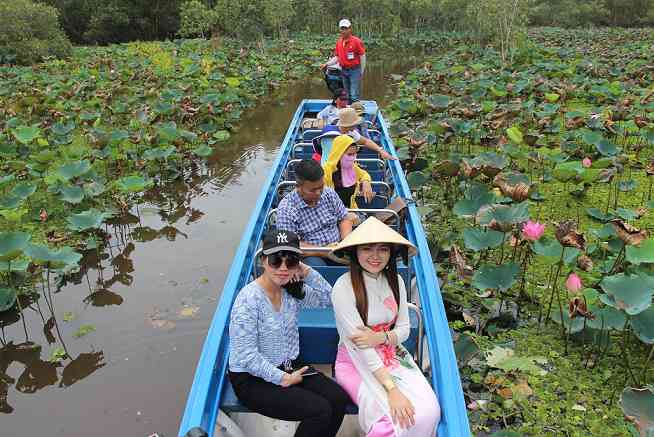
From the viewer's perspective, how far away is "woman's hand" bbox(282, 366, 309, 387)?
2.25 meters

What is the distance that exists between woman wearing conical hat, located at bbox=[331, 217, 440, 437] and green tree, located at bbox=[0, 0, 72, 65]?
1669 centimetres

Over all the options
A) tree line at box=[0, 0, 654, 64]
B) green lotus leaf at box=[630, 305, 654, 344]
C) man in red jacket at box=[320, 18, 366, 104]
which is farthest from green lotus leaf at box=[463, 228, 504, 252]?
tree line at box=[0, 0, 654, 64]

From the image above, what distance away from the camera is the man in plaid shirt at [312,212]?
3.09 metres

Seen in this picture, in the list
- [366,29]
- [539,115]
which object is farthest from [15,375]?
[366,29]

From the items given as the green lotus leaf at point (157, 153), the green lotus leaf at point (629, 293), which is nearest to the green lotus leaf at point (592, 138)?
the green lotus leaf at point (629, 293)

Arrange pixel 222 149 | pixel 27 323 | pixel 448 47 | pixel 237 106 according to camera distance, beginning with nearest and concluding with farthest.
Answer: pixel 27 323
pixel 222 149
pixel 237 106
pixel 448 47

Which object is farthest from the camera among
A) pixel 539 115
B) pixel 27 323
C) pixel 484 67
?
pixel 484 67

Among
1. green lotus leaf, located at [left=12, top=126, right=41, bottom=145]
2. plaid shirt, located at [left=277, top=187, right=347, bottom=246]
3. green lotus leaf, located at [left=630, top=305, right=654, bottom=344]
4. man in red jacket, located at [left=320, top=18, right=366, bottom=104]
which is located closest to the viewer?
green lotus leaf, located at [left=630, top=305, right=654, bottom=344]

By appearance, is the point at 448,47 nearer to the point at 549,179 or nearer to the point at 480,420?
the point at 549,179

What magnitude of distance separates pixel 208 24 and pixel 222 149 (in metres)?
15.3

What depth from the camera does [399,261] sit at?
12.3 feet

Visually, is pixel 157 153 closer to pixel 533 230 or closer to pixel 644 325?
pixel 533 230

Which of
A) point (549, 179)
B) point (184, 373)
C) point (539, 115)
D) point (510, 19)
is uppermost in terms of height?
point (510, 19)

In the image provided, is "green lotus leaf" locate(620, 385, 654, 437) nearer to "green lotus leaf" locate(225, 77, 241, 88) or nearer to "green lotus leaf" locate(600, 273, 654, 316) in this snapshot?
"green lotus leaf" locate(600, 273, 654, 316)
